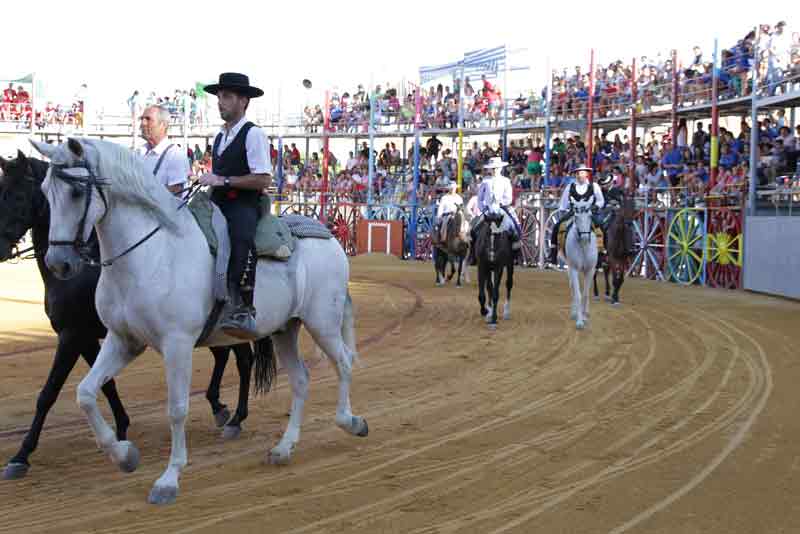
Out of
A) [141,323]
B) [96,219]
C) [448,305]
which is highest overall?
[96,219]

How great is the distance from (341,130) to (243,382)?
3483 cm

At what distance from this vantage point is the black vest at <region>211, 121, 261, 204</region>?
6891 mm

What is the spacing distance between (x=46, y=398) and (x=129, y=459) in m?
0.84

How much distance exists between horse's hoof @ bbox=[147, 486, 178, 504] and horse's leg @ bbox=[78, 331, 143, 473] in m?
0.53

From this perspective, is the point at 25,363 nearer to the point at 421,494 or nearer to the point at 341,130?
the point at 421,494

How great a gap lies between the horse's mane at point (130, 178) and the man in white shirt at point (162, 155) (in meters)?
1.10

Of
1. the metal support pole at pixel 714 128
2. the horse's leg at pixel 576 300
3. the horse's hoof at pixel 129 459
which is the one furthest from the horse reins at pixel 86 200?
the metal support pole at pixel 714 128

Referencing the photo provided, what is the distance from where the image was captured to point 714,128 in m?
25.3

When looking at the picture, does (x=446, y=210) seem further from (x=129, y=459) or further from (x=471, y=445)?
(x=129, y=459)

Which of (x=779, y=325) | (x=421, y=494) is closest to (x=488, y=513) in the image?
(x=421, y=494)

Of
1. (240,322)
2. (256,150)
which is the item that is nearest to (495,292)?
(256,150)

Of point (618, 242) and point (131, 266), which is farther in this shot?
point (618, 242)

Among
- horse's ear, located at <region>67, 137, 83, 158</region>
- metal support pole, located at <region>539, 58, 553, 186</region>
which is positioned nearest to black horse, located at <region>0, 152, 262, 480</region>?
horse's ear, located at <region>67, 137, 83, 158</region>

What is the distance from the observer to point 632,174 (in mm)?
28984
